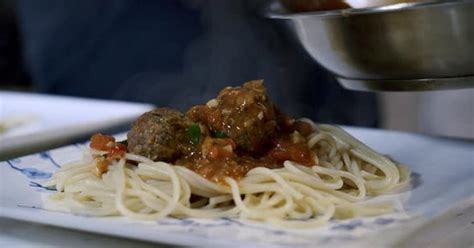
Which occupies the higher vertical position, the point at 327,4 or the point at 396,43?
the point at 327,4

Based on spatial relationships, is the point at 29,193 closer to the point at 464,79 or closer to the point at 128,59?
the point at 464,79

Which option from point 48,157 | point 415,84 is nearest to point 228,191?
point 415,84

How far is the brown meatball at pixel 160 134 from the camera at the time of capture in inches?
64.9

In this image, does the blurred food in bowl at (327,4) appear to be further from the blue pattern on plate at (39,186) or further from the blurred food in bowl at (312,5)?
the blue pattern on plate at (39,186)

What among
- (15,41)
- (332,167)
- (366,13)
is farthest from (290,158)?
(15,41)

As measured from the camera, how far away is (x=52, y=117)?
9.80ft

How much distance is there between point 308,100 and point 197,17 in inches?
25.9

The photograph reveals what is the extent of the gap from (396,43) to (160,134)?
1.72 ft

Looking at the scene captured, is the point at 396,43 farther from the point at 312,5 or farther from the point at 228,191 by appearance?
the point at 228,191

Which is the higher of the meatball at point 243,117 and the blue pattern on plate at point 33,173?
the meatball at point 243,117

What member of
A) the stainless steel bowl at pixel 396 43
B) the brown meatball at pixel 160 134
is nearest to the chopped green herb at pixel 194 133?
the brown meatball at pixel 160 134

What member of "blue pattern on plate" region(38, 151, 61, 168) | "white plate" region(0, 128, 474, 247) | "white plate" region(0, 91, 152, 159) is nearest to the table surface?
"white plate" region(0, 128, 474, 247)

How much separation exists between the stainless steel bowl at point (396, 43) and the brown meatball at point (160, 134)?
1.03 feet

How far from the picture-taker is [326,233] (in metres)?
1.33
